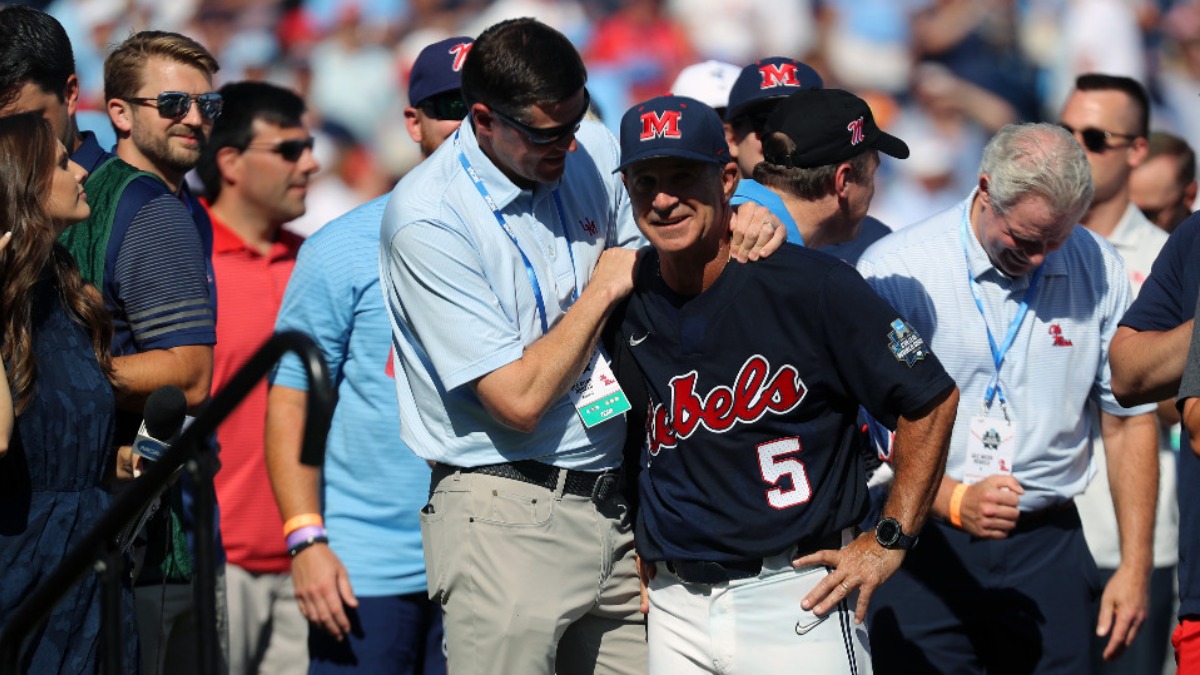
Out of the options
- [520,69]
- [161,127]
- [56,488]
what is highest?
[520,69]

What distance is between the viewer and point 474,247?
152 inches

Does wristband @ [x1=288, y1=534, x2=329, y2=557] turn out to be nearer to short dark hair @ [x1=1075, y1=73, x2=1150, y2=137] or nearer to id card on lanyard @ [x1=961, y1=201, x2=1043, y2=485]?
id card on lanyard @ [x1=961, y1=201, x2=1043, y2=485]

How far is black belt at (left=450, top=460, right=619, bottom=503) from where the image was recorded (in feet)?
13.0

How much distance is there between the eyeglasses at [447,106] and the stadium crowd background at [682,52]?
6.47 feet

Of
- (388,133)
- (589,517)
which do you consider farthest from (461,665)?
(388,133)

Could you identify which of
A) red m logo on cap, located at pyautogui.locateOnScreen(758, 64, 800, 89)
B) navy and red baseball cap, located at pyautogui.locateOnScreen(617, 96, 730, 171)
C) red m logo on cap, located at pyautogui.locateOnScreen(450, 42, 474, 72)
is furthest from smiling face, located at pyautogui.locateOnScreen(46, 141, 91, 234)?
red m logo on cap, located at pyautogui.locateOnScreen(758, 64, 800, 89)

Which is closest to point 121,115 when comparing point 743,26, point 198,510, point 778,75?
point 778,75

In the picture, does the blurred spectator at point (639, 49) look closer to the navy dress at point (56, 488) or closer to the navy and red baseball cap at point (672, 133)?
the navy and red baseball cap at point (672, 133)

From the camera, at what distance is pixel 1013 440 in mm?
4547

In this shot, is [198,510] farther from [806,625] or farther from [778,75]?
[778,75]

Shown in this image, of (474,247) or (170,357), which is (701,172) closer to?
(474,247)

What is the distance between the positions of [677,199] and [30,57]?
2.08 m

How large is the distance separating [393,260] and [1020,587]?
6.85 ft

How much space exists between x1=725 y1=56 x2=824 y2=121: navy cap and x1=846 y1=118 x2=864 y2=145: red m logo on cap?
0.90 metres
